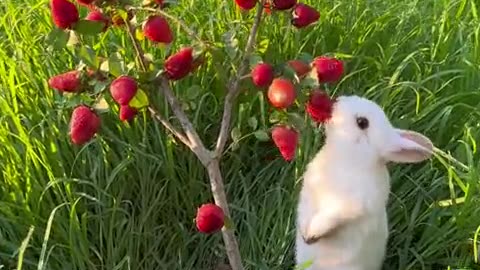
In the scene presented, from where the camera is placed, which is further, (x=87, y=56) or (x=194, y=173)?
(x=194, y=173)

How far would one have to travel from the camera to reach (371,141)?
1818mm

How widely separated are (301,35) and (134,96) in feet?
2.86

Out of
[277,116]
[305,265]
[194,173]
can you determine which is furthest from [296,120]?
[194,173]

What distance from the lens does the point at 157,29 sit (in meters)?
1.66

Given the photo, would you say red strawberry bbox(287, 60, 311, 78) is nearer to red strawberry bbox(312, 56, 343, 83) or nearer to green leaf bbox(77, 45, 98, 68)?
red strawberry bbox(312, 56, 343, 83)

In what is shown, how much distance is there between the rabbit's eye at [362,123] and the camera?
5.99 feet

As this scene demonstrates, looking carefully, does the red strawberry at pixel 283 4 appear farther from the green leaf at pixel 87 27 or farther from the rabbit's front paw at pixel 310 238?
the rabbit's front paw at pixel 310 238

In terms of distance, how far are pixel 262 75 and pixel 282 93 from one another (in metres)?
0.06

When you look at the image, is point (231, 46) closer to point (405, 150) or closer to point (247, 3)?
point (247, 3)

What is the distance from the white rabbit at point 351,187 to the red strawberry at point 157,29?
14.3 inches

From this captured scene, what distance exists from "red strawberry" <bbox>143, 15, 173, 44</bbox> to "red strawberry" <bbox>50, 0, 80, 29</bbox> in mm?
118

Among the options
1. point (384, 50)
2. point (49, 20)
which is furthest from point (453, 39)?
point (49, 20)

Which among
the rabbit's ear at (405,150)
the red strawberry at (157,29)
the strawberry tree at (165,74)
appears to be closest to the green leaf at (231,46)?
the strawberry tree at (165,74)

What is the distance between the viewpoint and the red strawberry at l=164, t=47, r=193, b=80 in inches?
66.5
